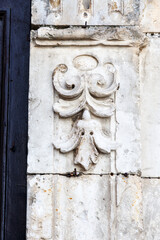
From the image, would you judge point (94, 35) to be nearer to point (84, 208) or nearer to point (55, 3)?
point (55, 3)

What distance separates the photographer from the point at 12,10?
97.6 inches

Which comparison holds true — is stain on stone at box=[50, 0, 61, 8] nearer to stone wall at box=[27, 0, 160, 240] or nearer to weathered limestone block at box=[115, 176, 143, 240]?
stone wall at box=[27, 0, 160, 240]

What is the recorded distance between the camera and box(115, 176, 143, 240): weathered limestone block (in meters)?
2.03

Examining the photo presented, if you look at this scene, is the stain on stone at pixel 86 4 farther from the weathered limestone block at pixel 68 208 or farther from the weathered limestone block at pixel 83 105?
the weathered limestone block at pixel 68 208

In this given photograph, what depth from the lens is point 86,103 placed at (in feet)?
6.98

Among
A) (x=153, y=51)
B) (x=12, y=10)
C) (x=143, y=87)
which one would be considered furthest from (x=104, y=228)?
(x=12, y=10)

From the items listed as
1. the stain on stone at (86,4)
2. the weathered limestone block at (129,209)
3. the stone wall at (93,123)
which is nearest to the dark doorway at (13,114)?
the stone wall at (93,123)

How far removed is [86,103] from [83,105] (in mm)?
16

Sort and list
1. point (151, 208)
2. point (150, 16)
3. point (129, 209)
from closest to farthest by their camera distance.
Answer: point (129, 209) < point (151, 208) < point (150, 16)

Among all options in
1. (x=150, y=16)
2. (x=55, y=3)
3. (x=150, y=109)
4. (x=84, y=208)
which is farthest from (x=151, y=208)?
(x=55, y=3)

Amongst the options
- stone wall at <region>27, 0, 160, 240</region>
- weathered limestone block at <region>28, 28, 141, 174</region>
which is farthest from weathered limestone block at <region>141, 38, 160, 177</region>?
weathered limestone block at <region>28, 28, 141, 174</region>

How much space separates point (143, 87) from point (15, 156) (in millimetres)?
664

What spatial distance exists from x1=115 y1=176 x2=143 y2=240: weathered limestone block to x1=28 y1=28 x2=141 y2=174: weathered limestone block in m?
0.06

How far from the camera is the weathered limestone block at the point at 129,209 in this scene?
203 centimetres
